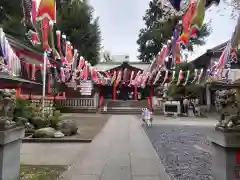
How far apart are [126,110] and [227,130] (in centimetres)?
2825

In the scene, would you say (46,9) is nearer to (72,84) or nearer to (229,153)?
(229,153)

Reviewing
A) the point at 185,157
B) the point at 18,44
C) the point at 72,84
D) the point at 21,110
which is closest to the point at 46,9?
the point at 21,110

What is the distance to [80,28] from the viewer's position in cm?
3709

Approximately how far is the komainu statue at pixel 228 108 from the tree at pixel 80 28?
106 ft

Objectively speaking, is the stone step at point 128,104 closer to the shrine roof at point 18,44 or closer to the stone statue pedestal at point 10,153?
the shrine roof at point 18,44

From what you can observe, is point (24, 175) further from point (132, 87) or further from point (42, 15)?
point (132, 87)

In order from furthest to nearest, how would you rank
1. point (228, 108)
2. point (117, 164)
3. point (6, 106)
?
point (117, 164) → point (6, 106) → point (228, 108)

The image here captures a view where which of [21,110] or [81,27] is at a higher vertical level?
[81,27]

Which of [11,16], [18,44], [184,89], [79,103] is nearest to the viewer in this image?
[18,44]

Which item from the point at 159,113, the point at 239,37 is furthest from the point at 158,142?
the point at 159,113

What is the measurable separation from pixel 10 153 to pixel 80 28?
109 feet

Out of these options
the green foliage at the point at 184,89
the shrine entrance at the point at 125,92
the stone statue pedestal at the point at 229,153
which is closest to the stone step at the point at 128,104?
the green foliage at the point at 184,89

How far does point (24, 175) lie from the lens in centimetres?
623

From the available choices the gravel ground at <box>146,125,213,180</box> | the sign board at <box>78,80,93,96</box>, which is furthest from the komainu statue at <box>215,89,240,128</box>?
the sign board at <box>78,80,93,96</box>
